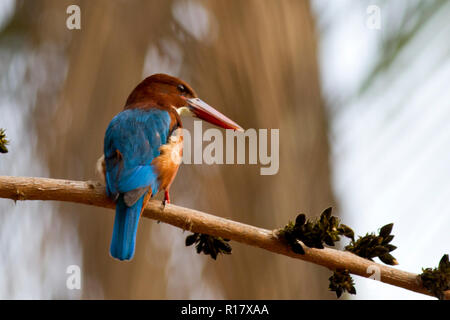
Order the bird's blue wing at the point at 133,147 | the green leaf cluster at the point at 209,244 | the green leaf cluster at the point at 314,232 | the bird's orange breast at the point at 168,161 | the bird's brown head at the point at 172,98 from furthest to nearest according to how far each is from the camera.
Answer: the bird's brown head at the point at 172,98
the bird's orange breast at the point at 168,161
the bird's blue wing at the point at 133,147
the green leaf cluster at the point at 209,244
the green leaf cluster at the point at 314,232

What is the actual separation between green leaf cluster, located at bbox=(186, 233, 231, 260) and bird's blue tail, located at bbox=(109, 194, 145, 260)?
0.23 meters

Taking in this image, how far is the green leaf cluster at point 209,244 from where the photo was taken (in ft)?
7.93

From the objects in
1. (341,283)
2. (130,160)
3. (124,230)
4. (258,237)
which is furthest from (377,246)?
(130,160)

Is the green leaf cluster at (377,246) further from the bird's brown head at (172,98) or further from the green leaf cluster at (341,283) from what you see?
the bird's brown head at (172,98)

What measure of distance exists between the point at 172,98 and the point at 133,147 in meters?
0.65

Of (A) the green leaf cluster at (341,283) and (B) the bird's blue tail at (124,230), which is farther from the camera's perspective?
(B) the bird's blue tail at (124,230)

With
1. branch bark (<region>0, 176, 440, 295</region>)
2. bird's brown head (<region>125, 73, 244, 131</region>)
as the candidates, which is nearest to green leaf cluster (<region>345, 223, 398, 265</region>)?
branch bark (<region>0, 176, 440, 295</region>)

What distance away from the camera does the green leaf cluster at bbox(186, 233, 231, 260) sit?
2416mm

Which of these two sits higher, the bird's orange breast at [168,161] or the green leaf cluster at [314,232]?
the bird's orange breast at [168,161]

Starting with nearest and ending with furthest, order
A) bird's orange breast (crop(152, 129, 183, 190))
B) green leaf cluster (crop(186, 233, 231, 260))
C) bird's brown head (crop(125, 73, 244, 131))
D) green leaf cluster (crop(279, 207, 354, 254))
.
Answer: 1. green leaf cluster (crop(279, 207, 354, 254))
2. green leaf cluster (crop(186, 233, 231, 260))
3. bird's orange breast (crop(152, 129, 183, 190))
4. bird's brown head (crop(125, 73, 244, 131))

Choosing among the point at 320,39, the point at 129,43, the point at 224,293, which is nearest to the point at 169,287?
the point at 224,293

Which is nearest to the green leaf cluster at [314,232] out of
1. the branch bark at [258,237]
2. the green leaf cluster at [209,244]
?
the branch bark at [258,237]

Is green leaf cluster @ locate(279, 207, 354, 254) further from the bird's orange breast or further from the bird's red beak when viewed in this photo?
the bird's red beak

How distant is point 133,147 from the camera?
2.82 metres
